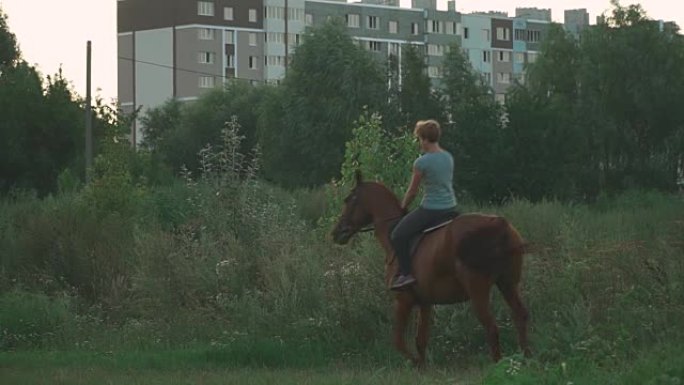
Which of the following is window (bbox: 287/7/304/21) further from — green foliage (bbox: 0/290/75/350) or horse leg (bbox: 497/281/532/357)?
horse leg (bbox: 497/281/532/357)

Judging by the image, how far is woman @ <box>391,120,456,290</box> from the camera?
15.2 metres

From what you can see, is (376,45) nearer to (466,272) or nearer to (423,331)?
(423,331)

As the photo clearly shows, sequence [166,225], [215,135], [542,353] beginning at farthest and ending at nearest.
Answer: [215,135] < [166,225] < [542,353]

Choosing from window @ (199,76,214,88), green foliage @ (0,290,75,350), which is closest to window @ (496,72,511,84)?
window @ (199,76,214,88)

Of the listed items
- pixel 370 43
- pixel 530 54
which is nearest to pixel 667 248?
pixel 370 43

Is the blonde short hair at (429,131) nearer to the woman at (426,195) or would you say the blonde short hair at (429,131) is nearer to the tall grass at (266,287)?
the woman at (426,195)

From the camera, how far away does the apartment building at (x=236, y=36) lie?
14862cm

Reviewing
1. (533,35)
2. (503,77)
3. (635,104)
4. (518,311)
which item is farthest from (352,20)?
(518,311)

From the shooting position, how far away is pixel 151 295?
860 inches

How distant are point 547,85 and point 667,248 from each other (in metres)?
69.8

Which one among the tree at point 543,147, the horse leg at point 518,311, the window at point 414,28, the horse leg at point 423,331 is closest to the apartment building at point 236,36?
the window at point 414,28

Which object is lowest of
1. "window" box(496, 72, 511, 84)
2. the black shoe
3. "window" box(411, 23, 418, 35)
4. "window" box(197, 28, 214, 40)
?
the black shoe

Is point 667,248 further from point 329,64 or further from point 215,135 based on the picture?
point 215,135

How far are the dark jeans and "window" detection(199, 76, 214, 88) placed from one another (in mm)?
132727
